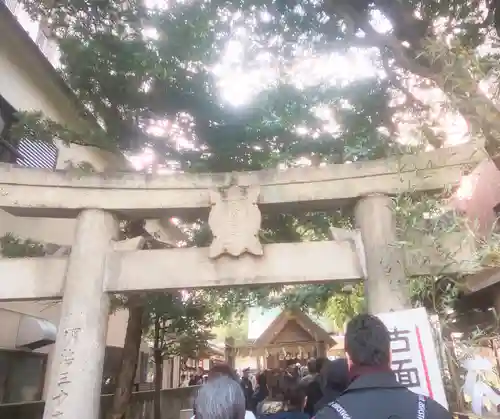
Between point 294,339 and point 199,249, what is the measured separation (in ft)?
32.2

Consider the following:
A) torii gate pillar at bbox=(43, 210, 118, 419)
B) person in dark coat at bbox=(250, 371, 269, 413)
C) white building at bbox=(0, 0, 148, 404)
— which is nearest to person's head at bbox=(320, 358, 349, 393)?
torii gate pillar at bbox=(43, 210, 118, 419)

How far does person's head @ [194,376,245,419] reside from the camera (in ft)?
7.87

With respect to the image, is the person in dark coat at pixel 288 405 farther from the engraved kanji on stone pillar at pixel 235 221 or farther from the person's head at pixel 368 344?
the person's head at pixel 368 344

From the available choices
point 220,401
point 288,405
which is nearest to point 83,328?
point 288,405

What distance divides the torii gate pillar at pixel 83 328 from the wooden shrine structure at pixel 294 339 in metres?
9.18

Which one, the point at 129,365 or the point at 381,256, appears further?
the point at 129,365

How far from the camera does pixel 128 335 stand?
8188 millimetres

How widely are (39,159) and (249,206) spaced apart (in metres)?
6.54

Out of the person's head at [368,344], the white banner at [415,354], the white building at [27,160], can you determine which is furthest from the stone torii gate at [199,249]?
the person's head at [368,344]

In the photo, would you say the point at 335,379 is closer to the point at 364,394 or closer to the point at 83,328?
the point at 364,394

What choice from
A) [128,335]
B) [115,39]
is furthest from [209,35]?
[128,335]

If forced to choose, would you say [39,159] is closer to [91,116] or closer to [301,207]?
[91,116]

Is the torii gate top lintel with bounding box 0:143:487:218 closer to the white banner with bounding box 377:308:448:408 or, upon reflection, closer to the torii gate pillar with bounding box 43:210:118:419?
the torii gate pillar with bounding box 43:210:118:419

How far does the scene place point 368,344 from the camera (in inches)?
91.8
